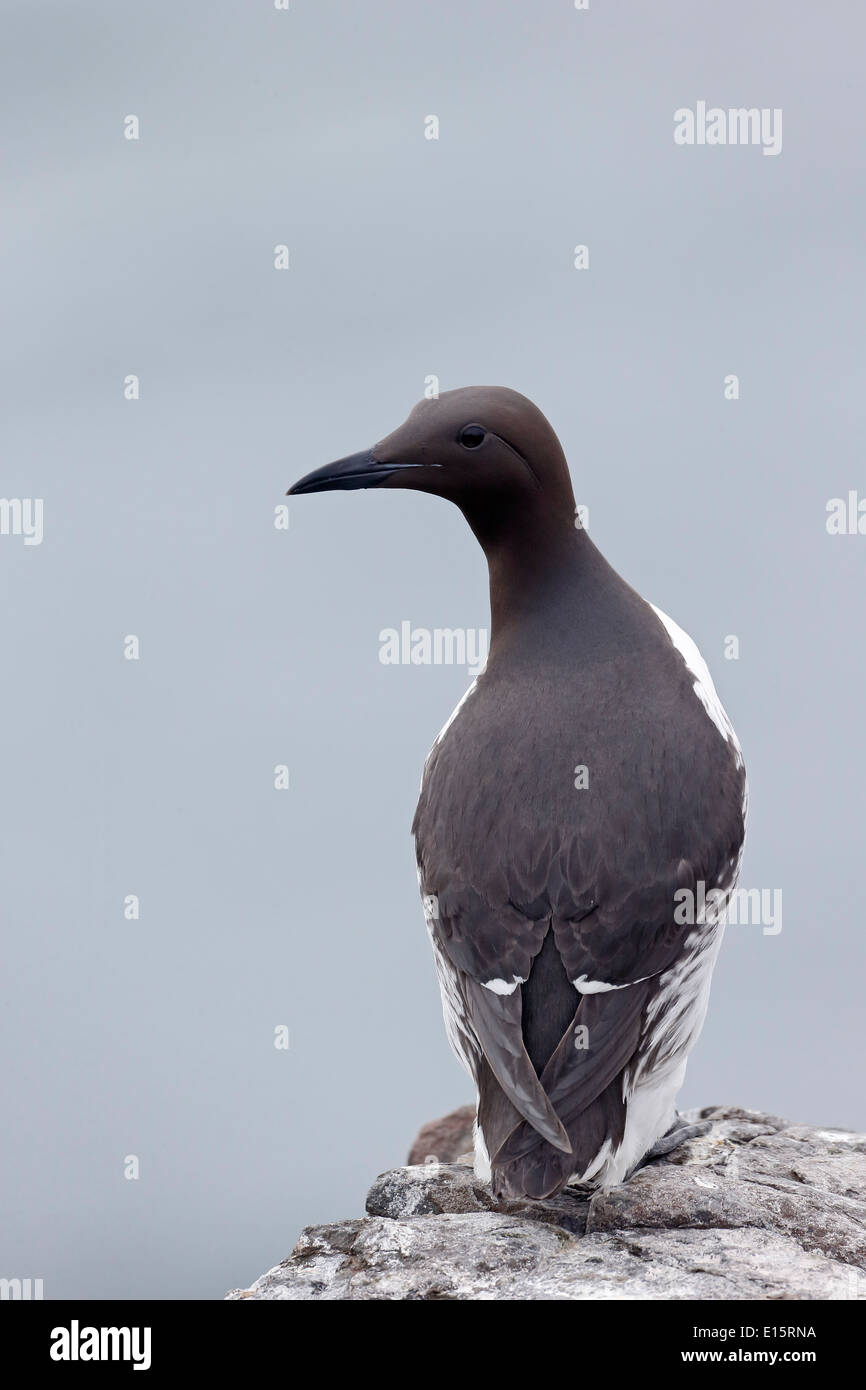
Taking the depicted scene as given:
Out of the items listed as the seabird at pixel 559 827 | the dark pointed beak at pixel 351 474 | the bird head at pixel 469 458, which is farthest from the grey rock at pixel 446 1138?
the dark pointed beak at pixel 351 474

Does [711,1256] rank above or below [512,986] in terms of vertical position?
below

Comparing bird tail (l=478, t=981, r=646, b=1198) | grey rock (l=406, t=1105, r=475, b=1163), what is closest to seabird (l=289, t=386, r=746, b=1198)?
bird tail (l=478, t=981, r=646, b=1198)

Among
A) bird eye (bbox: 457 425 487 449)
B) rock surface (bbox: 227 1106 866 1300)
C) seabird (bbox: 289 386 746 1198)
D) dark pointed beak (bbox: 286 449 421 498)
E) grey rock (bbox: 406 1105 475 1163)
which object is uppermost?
bird eye (bbox: 457 425 487 449)

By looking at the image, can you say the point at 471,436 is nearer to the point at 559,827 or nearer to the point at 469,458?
the point at 469,458

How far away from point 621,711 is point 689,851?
0.68 meters

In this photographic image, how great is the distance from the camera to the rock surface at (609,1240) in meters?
5.50

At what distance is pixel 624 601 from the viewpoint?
23.0 feet

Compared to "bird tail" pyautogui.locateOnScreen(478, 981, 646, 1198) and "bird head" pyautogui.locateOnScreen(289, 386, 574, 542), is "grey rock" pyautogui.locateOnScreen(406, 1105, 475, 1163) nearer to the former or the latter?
"bird tail" pyautogui.locateOnScreen(478, 981, 646, 1198)

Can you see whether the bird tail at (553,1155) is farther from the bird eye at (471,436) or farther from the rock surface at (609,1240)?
the bird eye at (471,436)

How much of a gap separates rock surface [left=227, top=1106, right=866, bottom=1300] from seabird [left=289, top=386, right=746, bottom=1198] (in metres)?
0.21

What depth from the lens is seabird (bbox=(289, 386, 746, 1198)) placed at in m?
5.91
